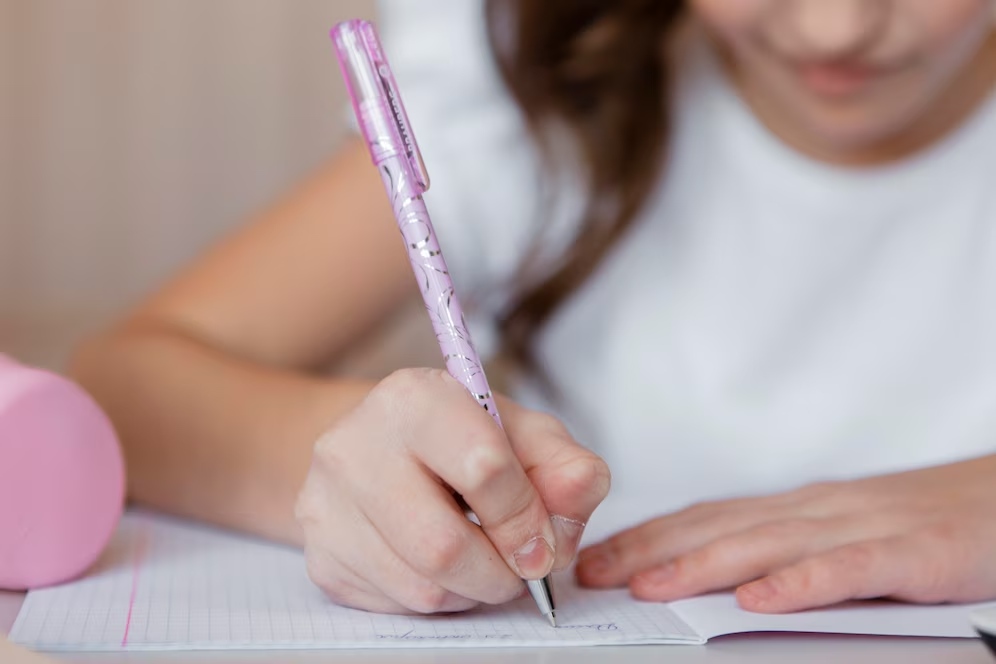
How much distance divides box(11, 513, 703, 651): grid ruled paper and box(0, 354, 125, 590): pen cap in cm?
1

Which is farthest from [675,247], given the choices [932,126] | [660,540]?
[660,540]

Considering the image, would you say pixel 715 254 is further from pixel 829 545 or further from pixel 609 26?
pixel 829 545

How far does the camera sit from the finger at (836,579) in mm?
469

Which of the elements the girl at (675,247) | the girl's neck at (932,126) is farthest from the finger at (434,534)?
the girl's neck at (932,126)

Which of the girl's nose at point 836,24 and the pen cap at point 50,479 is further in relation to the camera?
the girl's nose at point 836,24

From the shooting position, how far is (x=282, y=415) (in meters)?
0.64

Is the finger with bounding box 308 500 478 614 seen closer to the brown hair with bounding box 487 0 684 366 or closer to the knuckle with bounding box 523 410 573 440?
the knuckle with bounding box 523 410 573 440

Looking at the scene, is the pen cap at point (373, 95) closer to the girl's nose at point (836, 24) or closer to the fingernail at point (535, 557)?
the fingernail at point (535, 557)

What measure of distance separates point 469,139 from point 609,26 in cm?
14

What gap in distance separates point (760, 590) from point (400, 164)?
0.73 ft

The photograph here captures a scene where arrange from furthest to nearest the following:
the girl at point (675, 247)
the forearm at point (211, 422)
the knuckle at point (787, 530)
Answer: the girl at point (675, 247)
the forearm at point (211, 422)
the knuckle at point (787, 530)

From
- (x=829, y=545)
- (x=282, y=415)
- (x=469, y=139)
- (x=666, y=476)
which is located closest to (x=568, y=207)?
(x=469, y=139)

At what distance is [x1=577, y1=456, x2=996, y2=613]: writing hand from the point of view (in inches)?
18.8

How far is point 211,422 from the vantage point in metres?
0.67
